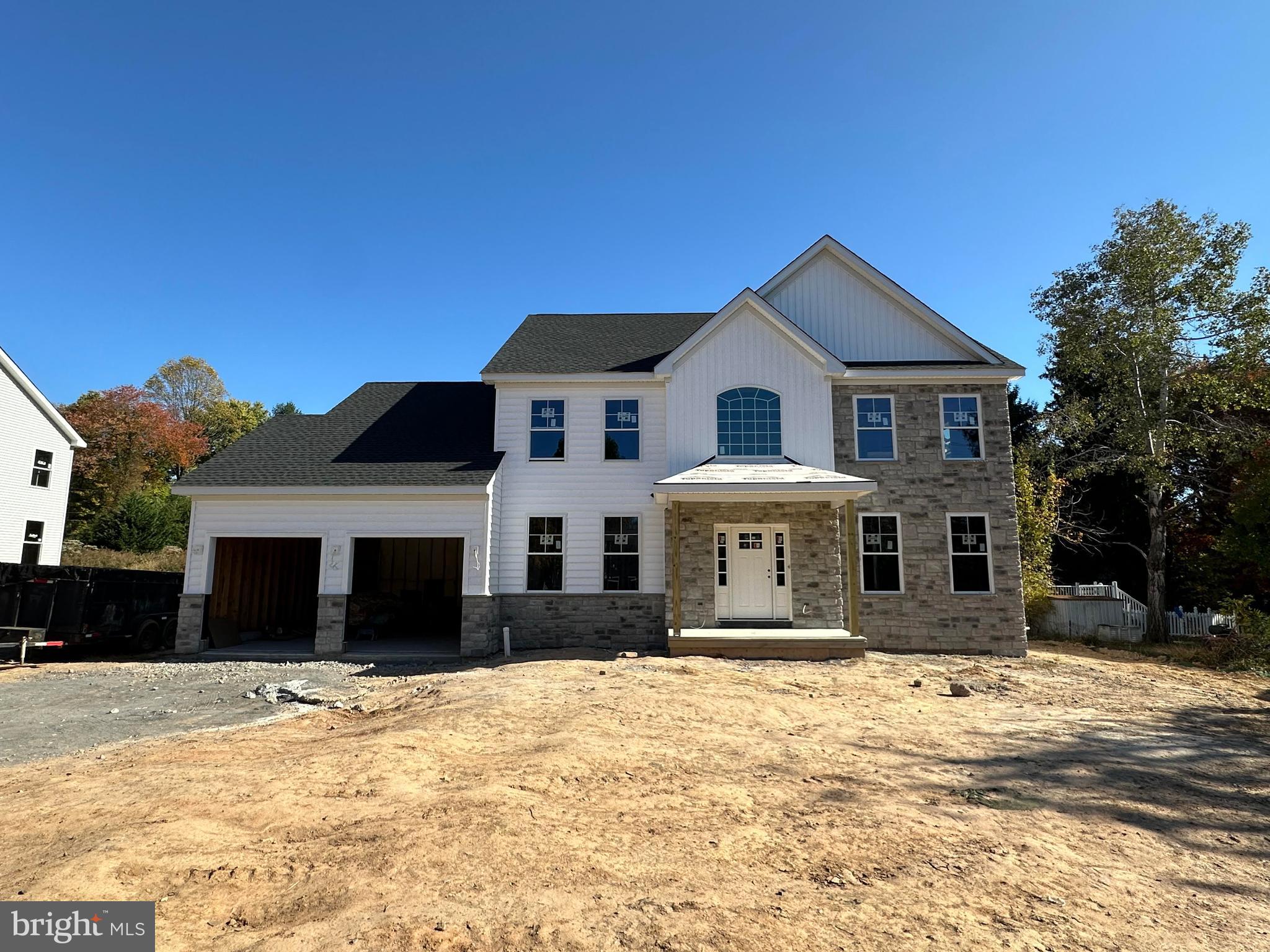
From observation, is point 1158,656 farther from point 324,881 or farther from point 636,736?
point 324,881

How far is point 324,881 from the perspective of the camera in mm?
4059

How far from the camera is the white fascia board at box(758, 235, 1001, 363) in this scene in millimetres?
16344

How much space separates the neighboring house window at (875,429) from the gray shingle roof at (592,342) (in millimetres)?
4724

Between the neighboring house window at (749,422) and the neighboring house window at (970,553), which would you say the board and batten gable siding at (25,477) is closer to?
the neighboring house window at (749,422)

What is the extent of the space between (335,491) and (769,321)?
10.9m

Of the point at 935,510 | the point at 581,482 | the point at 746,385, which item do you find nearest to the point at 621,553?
the point at 581,482

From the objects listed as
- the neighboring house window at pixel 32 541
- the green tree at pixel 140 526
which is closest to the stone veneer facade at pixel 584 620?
the neighboring house window at pixel 32 541

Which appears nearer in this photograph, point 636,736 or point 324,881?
point 324,881

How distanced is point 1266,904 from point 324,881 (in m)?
5.89

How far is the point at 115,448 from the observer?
37125 mm

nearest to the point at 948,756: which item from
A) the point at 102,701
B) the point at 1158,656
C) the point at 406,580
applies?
the point at 102,701

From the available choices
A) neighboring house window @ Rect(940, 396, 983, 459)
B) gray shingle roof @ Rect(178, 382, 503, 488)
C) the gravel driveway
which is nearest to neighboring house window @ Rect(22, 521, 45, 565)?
the gravel driveway

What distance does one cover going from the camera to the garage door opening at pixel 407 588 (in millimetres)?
18859

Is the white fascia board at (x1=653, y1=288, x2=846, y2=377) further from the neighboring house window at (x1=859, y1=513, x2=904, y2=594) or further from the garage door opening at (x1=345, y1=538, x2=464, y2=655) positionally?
the garage door opening at (x1=345, y1=538, x2=464, y2=655)
